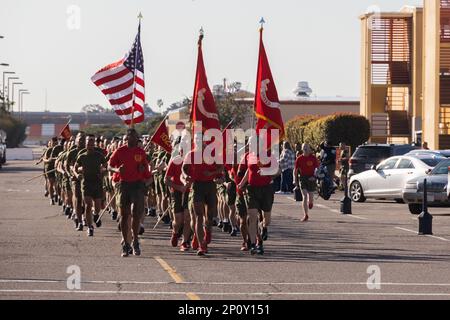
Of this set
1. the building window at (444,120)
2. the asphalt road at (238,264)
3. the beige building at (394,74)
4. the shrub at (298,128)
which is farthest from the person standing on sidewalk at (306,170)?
the beige building at (394,74)

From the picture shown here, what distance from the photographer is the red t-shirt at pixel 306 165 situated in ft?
99.0

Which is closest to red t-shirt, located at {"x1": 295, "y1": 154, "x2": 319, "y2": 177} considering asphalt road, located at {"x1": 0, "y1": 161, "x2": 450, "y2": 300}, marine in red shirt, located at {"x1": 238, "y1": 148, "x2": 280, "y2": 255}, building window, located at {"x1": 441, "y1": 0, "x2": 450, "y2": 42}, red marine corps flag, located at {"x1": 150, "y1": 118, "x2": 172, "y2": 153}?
asphalt road, located at {"x1": 0, "y1": 161, "x2": 450, "y2": 300}

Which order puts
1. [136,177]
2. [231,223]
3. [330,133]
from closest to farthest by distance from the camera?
[136,177] → [231,223] → [330,133]

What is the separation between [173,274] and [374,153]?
2661 centimetres

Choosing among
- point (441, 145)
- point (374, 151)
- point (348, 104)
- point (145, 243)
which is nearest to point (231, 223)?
point (145, 243)

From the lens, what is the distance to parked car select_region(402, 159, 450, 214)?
31.7 m

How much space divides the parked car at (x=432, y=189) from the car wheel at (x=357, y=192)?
585cm

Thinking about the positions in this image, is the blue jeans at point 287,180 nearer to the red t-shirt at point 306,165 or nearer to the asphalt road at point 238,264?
the red t-shirt at point 306,165

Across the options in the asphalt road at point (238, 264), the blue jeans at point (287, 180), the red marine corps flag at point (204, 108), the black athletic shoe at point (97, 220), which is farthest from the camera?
the blue jeans at point (287, 180)
